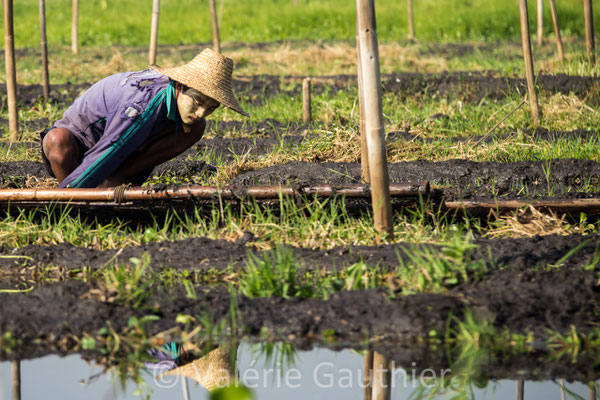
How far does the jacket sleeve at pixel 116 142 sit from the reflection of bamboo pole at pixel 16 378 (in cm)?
181

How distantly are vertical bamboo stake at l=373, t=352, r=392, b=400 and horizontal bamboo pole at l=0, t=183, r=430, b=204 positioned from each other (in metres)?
1.54

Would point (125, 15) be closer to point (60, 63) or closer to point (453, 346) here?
point (60, 63)

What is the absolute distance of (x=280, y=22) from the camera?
739 inches

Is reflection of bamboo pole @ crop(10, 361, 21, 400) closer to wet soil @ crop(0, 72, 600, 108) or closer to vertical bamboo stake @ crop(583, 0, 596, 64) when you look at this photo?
wet soil @ crop(0, 72, 600, 108)

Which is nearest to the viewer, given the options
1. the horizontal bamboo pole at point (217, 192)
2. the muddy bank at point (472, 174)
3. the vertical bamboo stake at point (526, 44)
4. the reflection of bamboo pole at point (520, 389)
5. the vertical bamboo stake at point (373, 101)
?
the reflection of bamboo pole at point (520, 389)

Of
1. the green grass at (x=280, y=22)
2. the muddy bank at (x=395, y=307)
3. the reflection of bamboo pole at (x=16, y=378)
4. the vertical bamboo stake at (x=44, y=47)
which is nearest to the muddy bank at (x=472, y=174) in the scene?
the muddy bank at (x=395, y=307)

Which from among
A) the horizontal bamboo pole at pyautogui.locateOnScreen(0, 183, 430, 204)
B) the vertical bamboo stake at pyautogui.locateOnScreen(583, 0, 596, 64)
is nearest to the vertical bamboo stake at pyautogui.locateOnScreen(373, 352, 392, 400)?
the horizontal bamboo pole at pyautogui.locateOnScreen(0, 183, 430, 204)

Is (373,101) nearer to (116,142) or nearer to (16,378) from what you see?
(116,142)

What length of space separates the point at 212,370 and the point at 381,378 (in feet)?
2.10

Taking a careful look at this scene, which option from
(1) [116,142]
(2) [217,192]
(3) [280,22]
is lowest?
(2) [217,192]

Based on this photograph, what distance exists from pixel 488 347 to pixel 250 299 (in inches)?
40.9

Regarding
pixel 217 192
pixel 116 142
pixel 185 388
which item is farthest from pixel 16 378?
pixel 116 142

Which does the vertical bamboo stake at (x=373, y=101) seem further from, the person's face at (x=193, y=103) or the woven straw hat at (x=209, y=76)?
the person's face at (x=193, y=103)

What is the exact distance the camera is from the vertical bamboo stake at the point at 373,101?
404 centimetres
